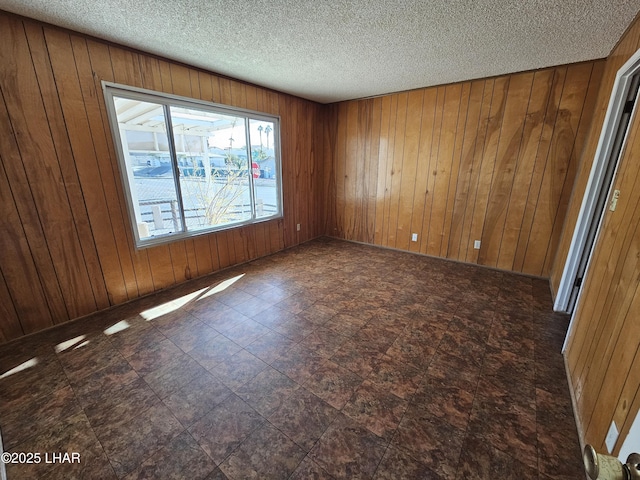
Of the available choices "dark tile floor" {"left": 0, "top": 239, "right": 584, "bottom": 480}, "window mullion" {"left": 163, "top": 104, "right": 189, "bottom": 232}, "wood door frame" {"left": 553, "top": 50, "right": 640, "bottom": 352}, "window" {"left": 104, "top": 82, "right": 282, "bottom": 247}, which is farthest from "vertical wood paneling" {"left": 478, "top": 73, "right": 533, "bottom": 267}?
"window mullion" {"left": 163, "top": 104, "right": 189, "bottom": 232}

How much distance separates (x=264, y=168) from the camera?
398 centimetres

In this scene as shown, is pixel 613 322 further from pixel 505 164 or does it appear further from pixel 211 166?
pixel 211 166

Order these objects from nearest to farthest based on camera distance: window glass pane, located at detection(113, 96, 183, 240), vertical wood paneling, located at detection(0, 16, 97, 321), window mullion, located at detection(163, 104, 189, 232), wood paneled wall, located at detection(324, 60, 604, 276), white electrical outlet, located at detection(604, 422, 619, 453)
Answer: white electrical outlet, located at detection(604, 422, 619, 453) → vertical wood paneling, located at detection(0, 16, 97, 321) → window glass pane, located at detection(113, 96, 183, 240) → window mullion, located at detection(163, 104, 189, 232) → wood paneled wall, located at detection(324, 60, 604, 276)

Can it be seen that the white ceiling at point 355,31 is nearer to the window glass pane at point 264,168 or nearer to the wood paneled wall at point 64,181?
the wood paneled wall at point 64,181

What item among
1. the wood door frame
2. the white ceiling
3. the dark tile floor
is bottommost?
the dark tile floor

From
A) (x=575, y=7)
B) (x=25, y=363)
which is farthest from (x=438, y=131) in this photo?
(x=25, y=363)

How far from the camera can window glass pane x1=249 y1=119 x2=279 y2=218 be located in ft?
12.3

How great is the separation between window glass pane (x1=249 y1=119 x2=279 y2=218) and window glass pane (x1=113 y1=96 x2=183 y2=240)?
1185mm

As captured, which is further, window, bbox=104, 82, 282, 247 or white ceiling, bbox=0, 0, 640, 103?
window, bbox=104, 82, 282, 247

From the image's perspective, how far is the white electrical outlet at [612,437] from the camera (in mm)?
1017

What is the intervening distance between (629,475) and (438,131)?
391 centimetres

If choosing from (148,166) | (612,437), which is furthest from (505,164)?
(148,166)

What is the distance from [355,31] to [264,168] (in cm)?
227

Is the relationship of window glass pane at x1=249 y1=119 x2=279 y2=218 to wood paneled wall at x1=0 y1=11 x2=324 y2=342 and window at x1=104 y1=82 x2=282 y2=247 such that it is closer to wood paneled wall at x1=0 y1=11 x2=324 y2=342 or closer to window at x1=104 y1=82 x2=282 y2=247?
window at x1=104 y1=82 x2=282 y2=247
